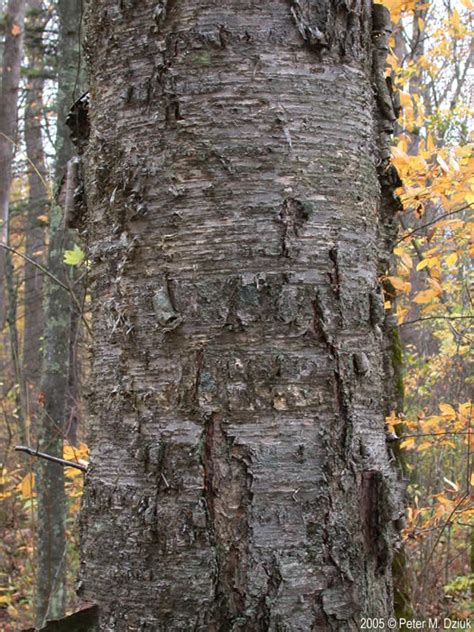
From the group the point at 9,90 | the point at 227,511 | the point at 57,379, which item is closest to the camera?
the point at 227,511

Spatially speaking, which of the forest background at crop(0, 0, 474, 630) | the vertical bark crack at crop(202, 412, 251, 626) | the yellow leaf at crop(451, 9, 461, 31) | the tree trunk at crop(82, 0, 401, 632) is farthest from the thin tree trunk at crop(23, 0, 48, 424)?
the vertical bark crack at crop(202, 412, 251, 626)

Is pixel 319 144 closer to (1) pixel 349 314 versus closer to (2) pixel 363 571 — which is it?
(1) pixel 349 314

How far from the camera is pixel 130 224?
1204 millimetres

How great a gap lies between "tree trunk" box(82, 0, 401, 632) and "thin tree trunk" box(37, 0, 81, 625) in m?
3.22

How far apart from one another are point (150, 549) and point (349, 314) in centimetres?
53

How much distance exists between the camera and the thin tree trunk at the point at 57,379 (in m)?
4.32

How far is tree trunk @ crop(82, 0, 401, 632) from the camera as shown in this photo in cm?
109

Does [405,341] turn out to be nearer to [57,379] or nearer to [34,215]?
[57,379]

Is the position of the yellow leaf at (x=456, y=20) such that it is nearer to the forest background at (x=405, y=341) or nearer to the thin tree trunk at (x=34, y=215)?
the forest background at (x=405, y=341)

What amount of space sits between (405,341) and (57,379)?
15.3 ft

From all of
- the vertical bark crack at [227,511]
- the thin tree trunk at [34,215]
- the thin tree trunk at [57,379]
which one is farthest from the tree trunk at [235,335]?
the thin tree trunk at [34,215]

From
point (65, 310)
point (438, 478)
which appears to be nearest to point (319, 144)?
point (65, 310)

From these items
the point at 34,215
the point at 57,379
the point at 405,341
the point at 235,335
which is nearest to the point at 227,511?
the point at 235,335

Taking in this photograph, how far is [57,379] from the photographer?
15.2 feet
